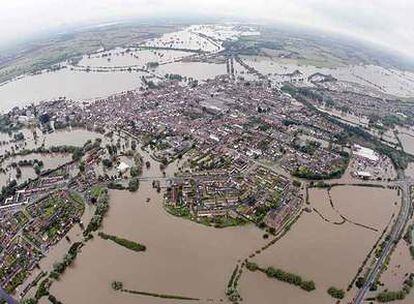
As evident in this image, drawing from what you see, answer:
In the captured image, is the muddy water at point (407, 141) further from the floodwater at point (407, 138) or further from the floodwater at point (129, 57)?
the floodwater at point (129, 57)

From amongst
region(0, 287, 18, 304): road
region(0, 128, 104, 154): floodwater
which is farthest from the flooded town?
region(0, 128, 104, 154): floodwater

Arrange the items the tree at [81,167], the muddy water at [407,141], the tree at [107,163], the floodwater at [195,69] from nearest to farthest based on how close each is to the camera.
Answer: the tree at [81,167] < the tree at [107,163] < the muddy water at [407,141] < the floodwater at [195,69]

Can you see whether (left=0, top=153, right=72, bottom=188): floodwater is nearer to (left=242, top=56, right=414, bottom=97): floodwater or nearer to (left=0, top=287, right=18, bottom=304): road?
(left=0, top=287, right=18, bottom=304): road

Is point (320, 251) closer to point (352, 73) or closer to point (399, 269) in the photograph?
point (399, 269)

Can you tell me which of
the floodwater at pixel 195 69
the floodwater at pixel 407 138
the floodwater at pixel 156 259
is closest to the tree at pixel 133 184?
the floodwater at pixel 156 259

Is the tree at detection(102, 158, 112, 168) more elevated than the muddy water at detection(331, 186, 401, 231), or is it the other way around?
the tree at detection(102, 158, 112, 168)

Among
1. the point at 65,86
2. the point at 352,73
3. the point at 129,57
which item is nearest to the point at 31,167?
the point at 65,86
